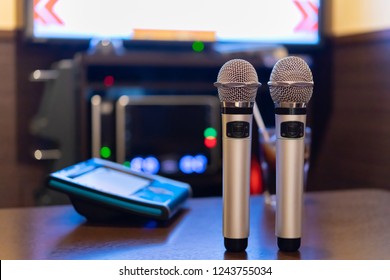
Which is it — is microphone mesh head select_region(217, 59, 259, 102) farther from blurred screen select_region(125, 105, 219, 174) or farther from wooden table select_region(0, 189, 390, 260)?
blurred screen select_region(125, 105, 219, 174)

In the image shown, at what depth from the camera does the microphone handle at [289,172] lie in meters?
0.73

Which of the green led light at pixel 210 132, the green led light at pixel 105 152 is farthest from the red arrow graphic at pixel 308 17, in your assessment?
the green led light at pixel 105 152

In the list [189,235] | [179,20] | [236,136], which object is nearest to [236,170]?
[236,136]

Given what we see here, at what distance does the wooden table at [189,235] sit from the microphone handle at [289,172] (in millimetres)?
35

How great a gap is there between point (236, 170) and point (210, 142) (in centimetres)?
141

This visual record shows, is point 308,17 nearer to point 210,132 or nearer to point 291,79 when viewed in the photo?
point 210,132

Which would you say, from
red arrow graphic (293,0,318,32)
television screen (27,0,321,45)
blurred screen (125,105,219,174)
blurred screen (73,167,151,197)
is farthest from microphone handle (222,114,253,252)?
red arrow graphic (293,0,318,32)

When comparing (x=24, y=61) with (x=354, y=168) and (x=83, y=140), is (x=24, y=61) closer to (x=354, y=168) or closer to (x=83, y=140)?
(x=83, y=140)

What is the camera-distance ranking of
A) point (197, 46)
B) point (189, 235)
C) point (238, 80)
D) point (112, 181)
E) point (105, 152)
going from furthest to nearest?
1. point (197, 46)
2. point (105, 152)
3. point (112, 181)
4. point (189, 235)
5. point (238, 80)

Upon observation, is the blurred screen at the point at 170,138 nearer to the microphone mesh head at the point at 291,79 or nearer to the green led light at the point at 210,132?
the green led light at the point at 210,132

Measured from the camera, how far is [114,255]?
75 centimetres

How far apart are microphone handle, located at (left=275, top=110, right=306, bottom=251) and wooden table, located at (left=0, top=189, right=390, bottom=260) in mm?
35

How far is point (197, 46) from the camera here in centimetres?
232

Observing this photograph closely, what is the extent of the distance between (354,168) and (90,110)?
100 cm
